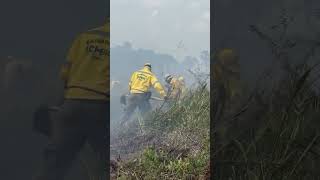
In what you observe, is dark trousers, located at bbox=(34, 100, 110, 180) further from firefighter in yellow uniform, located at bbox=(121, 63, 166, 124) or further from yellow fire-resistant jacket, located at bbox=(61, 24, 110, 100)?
firefighter in yellow uniform, located at bbox=(121, 63, 166, 124)

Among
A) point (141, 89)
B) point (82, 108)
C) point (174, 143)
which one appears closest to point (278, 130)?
point (82, 108)

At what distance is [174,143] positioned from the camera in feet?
14.9

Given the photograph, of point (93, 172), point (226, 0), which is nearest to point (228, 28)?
point (226, 0)

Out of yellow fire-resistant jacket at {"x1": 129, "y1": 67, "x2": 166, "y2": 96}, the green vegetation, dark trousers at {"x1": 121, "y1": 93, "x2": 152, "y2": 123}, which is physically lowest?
the green vegetation

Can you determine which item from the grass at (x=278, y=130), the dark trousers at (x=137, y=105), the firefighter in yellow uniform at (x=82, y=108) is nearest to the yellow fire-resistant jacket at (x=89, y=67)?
the firefighter in yellow uniform at (x=82, y=108)

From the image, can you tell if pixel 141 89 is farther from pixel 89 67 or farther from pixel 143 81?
pixel 89 67

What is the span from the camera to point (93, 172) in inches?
119

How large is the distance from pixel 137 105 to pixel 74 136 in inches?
111

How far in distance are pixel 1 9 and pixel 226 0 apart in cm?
120

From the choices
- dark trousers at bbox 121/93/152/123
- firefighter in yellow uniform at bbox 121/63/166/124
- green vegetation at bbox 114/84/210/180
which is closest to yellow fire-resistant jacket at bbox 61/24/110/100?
green vegetation at bbox 114/84/210/180

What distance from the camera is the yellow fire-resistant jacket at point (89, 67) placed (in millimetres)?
2939

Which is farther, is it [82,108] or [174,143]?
[174,143]

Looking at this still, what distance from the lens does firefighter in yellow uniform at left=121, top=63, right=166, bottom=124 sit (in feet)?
18.6

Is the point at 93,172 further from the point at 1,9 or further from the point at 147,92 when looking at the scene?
the point at 147,92
